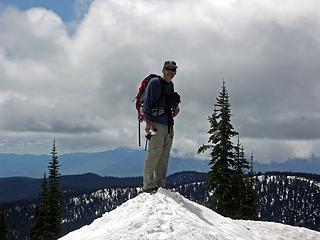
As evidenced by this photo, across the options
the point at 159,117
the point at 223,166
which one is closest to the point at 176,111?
the point at 159,117

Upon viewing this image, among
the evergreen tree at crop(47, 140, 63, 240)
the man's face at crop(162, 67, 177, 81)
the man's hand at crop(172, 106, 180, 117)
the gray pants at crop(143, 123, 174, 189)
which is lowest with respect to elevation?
the evergreen tree at crop(47, 140, 63, 240)

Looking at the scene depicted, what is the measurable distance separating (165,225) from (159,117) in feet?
9.70

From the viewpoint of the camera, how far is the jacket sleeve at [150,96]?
35.0 feet

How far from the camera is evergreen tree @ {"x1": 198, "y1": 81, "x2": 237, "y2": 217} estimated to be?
32.4m

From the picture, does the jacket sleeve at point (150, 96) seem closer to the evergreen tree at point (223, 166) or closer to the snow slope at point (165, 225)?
the snow slope at point (165, 225)

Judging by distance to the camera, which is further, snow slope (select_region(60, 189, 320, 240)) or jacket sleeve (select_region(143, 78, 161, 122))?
jacket sleeve (select_region(143, 78, 161, 122))

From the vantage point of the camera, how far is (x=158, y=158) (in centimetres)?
1092

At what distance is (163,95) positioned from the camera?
35.8 ft

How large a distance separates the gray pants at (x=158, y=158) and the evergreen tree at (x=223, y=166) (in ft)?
69.3

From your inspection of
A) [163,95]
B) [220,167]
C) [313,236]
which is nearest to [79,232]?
[163,95]

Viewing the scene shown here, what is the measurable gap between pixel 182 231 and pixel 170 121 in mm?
3250

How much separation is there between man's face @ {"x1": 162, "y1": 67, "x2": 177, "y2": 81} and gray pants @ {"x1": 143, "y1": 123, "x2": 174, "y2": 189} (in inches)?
47.3

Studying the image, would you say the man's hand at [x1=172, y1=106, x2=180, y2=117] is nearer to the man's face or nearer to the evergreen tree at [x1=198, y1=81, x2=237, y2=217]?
the man's face

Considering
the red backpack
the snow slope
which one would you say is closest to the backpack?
the red backpack
